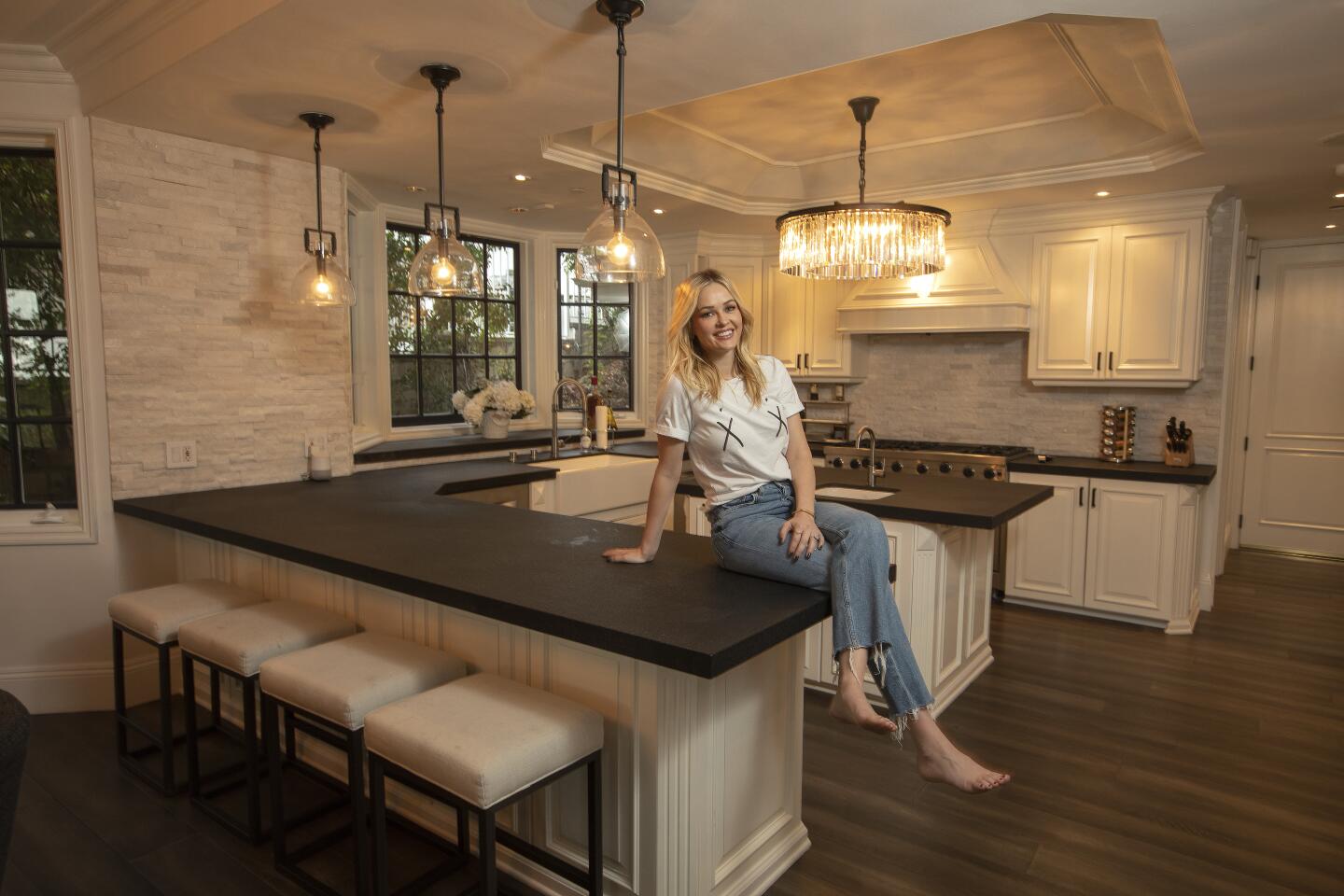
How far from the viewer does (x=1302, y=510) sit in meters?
5.99

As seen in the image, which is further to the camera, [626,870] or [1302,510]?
[1302,510]

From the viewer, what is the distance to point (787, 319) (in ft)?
18.5

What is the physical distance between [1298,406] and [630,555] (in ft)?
19.5

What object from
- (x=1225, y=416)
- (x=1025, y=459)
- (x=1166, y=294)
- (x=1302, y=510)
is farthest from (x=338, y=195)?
(x=1302, y=510)

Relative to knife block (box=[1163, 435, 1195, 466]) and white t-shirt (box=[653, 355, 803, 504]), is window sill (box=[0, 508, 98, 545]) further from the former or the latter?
knife block (box=[1163, 435, 1195, 466])

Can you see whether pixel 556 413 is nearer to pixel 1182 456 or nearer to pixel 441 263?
pixel 441 263

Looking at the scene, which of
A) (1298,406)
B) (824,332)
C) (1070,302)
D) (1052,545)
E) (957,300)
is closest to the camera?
(1052,545)

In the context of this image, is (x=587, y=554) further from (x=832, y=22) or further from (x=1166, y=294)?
(x=1166, y=294)

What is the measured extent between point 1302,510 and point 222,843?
691 cm

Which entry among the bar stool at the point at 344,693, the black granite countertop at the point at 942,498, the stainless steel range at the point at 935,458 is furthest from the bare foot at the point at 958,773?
the stainless steel range at the point at 935,458

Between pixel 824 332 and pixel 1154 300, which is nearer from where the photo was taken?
pixel 1154 300

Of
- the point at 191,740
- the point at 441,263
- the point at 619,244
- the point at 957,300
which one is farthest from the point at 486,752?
the point at 957,300

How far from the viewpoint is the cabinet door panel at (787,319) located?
5.59 metres

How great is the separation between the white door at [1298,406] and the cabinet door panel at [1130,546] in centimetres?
255
